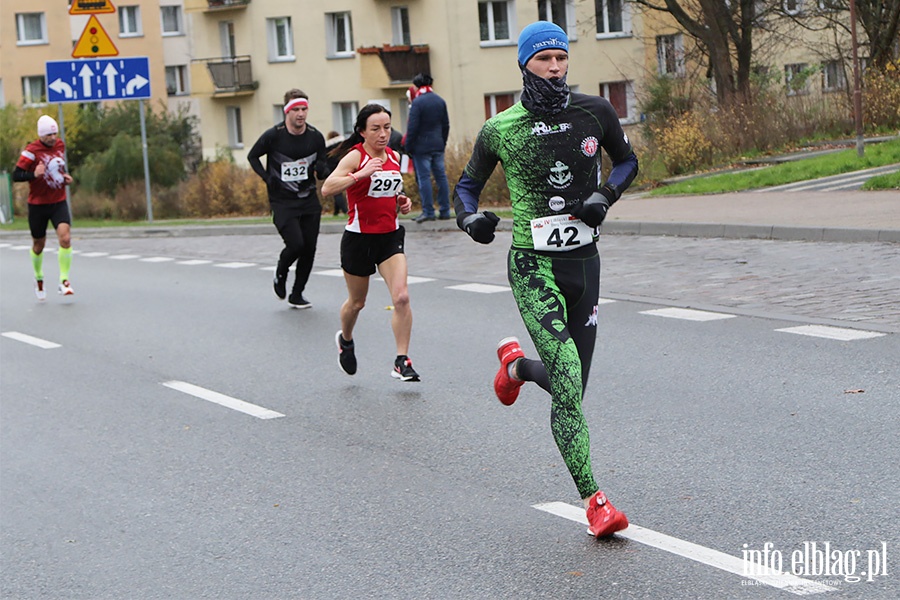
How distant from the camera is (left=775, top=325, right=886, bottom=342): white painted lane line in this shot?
30.7ft

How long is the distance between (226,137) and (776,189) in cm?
4070

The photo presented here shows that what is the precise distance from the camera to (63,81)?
2861cm

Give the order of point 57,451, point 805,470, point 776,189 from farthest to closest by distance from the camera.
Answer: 1. point 776,189
2. point 57,451
3. point 805,470

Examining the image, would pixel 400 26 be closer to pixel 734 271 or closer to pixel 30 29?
pixel 30 29

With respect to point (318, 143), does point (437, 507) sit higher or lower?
lower

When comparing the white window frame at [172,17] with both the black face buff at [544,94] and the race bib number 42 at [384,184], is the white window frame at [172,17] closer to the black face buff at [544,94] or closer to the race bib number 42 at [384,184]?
the race bib number 42 at [384,184]

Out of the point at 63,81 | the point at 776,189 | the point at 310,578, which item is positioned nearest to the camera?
the point at 310,578

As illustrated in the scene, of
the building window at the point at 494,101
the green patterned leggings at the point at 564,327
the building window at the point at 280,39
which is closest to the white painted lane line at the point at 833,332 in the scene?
the green patterned leggings at the point at 564,327

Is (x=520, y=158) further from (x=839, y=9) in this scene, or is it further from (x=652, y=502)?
(x=839, y=9)

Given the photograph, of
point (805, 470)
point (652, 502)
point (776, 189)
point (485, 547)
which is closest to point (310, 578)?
point (485, 547)

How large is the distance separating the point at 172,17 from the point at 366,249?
229ft

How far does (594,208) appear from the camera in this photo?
5535 mm

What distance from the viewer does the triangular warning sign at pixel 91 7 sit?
25.7m

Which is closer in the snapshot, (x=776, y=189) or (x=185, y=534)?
(x=185, y=534)
